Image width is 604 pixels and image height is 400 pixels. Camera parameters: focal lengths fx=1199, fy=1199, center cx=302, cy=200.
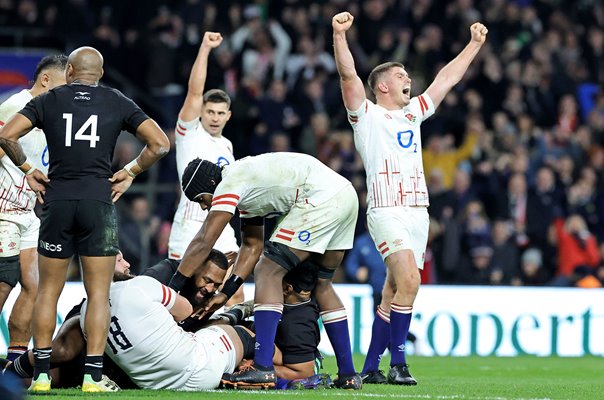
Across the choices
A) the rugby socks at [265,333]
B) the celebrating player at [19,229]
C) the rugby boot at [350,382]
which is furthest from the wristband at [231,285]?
the celebrating player at [19,229]

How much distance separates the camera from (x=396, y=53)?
69.5 feet

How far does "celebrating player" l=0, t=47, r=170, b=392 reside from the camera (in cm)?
834

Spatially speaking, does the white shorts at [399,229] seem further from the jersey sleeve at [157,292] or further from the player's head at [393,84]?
the jersey sleeve at [157,292]

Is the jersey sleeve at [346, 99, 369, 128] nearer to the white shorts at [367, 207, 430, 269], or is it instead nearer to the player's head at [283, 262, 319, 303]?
the white shorts at [367, 207, 430, 269]

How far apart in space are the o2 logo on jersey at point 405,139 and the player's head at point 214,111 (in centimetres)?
230

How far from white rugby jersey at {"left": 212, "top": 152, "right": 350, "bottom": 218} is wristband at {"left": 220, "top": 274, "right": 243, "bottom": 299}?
535 millimetres

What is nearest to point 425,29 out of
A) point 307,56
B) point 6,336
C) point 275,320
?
point 307,56

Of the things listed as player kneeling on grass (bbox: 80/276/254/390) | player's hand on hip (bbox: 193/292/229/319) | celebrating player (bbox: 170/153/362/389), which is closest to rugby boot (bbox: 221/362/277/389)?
celebrating player (bbox: 170/153/362/389)

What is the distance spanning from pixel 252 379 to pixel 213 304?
2.14ft

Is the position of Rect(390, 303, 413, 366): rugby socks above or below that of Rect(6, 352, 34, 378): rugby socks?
above

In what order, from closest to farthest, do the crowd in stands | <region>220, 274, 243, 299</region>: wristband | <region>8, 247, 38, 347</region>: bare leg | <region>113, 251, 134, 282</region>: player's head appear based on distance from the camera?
1. <region>220, 274, 243, 299</region>: wristband
2. <region>113, 251, 134, 282</region>: player's head
3. <region>8, 247, 38, 347</region>: bare leg
4. the crowd in stands

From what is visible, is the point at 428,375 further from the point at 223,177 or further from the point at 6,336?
the point at 6,336

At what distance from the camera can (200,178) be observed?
9289 millimetres

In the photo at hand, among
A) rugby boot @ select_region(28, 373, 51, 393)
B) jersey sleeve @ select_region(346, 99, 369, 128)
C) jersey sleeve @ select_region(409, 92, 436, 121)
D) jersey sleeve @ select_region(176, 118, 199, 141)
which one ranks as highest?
jersey sleeve @ select_region(409, 92, 436, 121)
